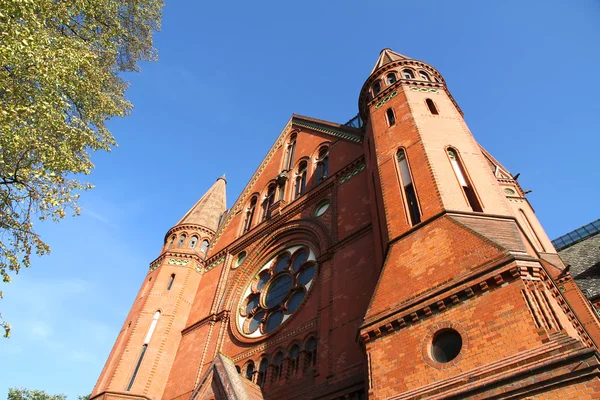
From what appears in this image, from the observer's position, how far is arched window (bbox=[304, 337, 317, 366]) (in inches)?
484

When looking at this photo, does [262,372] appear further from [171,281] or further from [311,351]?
[171,281]

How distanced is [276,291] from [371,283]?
5226 millimetres

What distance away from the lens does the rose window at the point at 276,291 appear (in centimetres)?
1506

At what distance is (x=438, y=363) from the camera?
7.39 m

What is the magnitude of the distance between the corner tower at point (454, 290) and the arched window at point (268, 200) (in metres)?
8.15

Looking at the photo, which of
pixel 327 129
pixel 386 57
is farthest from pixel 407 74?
pixel 327 129

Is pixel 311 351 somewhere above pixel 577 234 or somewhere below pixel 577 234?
below

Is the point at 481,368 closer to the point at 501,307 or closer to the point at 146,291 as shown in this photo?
the point at 501,307

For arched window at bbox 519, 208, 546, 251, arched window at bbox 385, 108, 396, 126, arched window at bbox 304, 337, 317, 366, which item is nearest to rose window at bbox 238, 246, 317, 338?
arched window at bbox 304, 337, 317, 366

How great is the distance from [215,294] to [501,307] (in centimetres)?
1322

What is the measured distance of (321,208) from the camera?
17391 millimetres

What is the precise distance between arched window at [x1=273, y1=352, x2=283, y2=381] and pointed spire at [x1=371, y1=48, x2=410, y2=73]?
11331 millimetres

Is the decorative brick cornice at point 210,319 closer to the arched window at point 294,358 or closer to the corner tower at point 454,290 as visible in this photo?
the arched window at point 294,358

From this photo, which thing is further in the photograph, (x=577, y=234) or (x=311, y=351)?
(x=577, y=234)
